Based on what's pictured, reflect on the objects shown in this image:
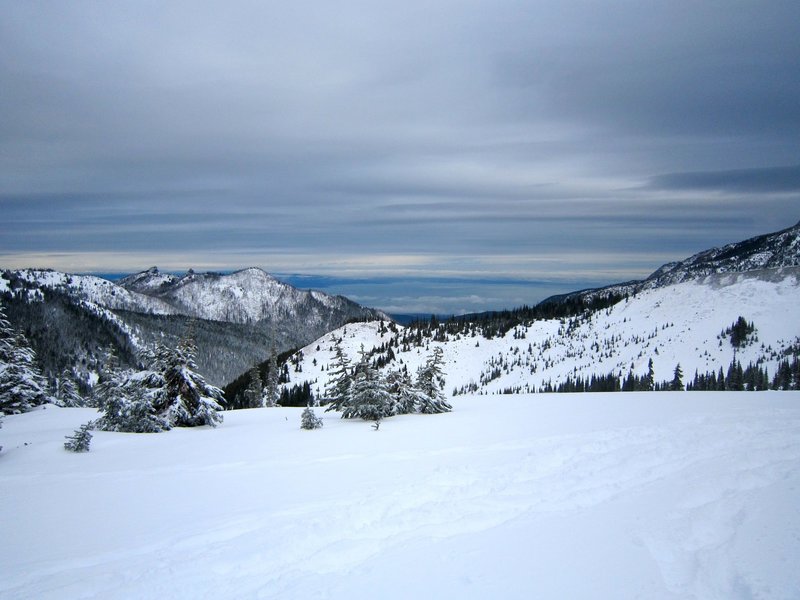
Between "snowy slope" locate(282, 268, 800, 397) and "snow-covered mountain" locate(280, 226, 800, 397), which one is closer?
"snow-covered mountain" locate(280, 226, 800, 397)


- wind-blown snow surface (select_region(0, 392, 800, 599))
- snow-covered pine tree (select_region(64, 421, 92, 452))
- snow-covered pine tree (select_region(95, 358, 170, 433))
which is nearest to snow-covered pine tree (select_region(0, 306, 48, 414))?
snow-covered pine tree (select_region(95, 358, 170, 433))

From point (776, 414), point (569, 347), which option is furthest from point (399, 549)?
point (569, 347)

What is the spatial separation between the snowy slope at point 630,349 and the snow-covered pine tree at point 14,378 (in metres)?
106

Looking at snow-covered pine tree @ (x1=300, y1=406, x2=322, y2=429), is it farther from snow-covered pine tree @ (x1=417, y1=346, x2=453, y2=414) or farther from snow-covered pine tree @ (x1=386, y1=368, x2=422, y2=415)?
snow-covered pine tree @ (x1=417, y1=346, x2=453, y2=414)

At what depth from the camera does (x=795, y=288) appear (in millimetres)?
192375

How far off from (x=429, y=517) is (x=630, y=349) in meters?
184

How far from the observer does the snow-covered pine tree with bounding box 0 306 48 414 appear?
32.0 metres

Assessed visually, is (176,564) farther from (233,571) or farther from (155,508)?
(155,508)

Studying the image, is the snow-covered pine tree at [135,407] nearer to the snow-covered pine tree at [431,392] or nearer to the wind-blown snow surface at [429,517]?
the wind-blown snow surface at [429,517]

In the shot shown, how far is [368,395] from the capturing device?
24875mm

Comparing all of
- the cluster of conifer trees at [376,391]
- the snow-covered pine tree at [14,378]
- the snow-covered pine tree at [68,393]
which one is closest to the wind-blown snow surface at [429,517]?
the cluster of conifer trees at [376,391]

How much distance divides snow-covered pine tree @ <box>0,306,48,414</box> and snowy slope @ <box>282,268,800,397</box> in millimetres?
105581

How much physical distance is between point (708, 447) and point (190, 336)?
968 inches

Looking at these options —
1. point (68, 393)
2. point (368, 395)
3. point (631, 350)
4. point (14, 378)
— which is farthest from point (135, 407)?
point (631, 350)
